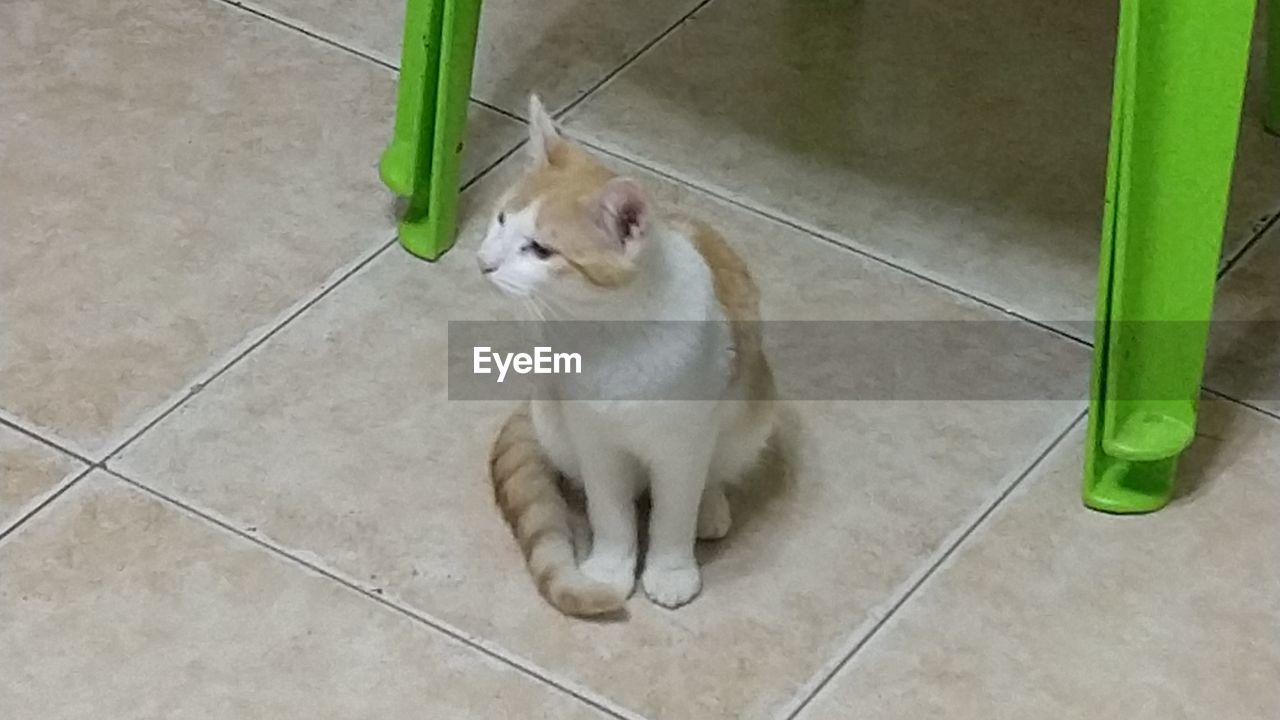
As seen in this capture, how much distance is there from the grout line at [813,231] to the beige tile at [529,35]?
10cm

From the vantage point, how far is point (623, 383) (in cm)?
109

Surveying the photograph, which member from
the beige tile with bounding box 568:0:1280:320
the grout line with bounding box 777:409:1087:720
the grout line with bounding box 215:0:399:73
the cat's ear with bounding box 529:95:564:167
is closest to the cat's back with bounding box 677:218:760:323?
the cat's ear with bounding box 529:95:564:167

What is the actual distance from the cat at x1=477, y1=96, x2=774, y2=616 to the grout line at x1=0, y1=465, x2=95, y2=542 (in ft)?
0.94

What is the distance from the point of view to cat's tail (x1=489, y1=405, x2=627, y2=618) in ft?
3.86

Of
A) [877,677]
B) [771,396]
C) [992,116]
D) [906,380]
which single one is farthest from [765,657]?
[992,116]

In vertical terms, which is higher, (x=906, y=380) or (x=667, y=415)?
(x=667, y=415)

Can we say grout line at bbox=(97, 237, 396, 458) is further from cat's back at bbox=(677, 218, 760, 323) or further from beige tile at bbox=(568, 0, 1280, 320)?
cat's back at bbox=(677, 218, 760, 323)

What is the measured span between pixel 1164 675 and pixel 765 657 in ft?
0.82

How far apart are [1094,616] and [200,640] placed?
1.87 feet

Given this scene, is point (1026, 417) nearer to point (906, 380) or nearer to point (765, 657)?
point (906, 380)

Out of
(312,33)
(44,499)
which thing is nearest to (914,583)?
(44,499)

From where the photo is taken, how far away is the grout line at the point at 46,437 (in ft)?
4.28

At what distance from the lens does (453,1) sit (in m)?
1.38

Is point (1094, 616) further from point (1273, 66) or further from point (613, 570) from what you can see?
point (1273, 66)
